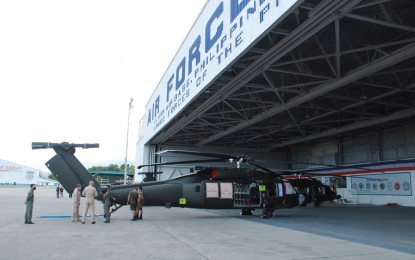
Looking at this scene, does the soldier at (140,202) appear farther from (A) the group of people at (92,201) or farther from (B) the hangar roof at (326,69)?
(B) the hangar roof at (326,69)

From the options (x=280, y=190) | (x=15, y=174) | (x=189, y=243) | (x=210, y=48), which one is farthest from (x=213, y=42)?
(x=15, y=174)

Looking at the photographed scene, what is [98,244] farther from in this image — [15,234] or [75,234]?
[15,234]

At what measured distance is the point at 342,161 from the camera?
33.8m

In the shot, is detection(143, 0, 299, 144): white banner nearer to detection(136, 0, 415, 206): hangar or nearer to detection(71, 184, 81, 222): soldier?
detection(136, 0, 415, 206): hangar

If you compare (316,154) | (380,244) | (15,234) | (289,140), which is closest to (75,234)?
(15,234)

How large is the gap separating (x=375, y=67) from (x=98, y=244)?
41.2ft

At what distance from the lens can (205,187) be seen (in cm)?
1519

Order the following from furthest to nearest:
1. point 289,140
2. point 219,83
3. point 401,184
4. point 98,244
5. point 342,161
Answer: point 289,140, point 342,161, point 401,184, point 219,83, point 98,244

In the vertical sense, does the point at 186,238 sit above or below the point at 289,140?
below

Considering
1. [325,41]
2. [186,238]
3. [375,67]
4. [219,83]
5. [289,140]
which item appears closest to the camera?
[186,238]

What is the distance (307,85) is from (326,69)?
5.00 feet

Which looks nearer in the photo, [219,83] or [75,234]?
[75,234]

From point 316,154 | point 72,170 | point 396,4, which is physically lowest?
point 72,170

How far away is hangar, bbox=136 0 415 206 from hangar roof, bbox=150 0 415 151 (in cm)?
5
